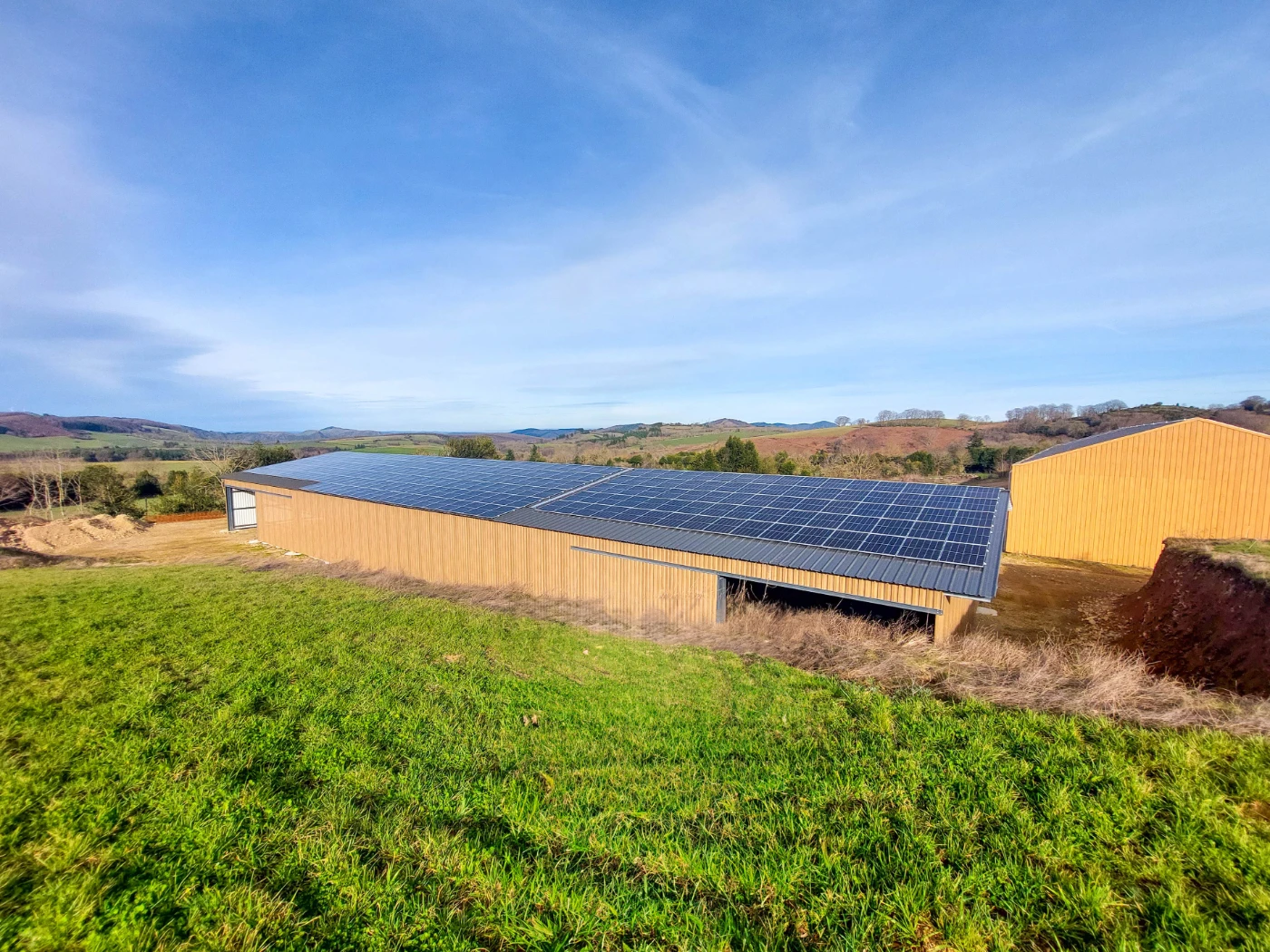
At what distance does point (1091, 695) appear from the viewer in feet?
20.4

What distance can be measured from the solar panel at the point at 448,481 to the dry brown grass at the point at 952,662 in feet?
17.1

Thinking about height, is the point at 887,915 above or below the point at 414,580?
above

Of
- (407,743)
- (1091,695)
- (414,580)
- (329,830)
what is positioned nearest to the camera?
(329,830)

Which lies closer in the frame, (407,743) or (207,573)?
(407,743)

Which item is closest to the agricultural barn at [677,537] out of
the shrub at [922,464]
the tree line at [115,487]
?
the tree line at [115,487]

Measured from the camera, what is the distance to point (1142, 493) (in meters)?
19.6

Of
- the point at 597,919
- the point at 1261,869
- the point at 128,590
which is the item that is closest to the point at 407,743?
the point at 597,919

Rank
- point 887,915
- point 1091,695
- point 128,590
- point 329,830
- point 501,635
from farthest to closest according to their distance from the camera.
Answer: point 128,590 → point 501,635 → point 1091,695 → point 329,830 → point 887,915

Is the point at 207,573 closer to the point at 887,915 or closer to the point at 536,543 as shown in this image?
the point at 536,543

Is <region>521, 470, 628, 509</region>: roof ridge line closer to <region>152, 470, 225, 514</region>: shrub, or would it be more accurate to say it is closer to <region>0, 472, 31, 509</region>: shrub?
<region>152, 470, 225, 514</region>: shrub

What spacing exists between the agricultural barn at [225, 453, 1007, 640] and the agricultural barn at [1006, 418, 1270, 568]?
7.60 m

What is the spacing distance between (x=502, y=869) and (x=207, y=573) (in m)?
18.3

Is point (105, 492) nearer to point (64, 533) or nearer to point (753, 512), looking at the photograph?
point (64, 533)

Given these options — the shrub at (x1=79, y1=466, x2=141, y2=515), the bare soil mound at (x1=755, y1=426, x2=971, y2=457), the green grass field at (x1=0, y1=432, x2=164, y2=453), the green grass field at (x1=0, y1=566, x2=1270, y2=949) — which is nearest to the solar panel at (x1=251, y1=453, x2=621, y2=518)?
the green grass field at (x1=0, y1=566, x2=1270, y2=949)
